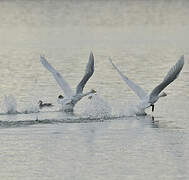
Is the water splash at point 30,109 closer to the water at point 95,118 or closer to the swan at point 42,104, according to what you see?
the water at point 95,118

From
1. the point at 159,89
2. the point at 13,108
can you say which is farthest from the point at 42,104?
the point at 159,89

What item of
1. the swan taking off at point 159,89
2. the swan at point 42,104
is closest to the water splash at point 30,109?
the swan at point 42,104

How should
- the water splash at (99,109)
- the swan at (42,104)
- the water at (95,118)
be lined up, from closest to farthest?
the water at (95,118)
the water splash at (99,109)
the swan at (42,104)

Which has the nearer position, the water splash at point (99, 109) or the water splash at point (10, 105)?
the water splash at point (99, 109)

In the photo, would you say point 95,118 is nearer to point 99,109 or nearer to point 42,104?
point 99,109

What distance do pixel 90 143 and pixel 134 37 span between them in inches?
1470

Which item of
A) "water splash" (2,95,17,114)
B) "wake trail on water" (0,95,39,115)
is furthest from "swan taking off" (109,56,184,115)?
"water splash" (2,95,17,114)

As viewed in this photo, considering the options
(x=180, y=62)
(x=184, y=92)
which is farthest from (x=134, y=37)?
(x=180, y=62)

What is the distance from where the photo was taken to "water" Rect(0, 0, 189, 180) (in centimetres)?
2377

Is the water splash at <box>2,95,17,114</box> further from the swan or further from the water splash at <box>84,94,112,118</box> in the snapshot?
the water splash at <box>84,94,112,118</box>

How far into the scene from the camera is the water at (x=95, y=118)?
2377 cm

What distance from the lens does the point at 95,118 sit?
30656 mm

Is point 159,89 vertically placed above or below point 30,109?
above

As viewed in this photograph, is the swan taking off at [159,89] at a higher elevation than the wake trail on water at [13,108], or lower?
higher
